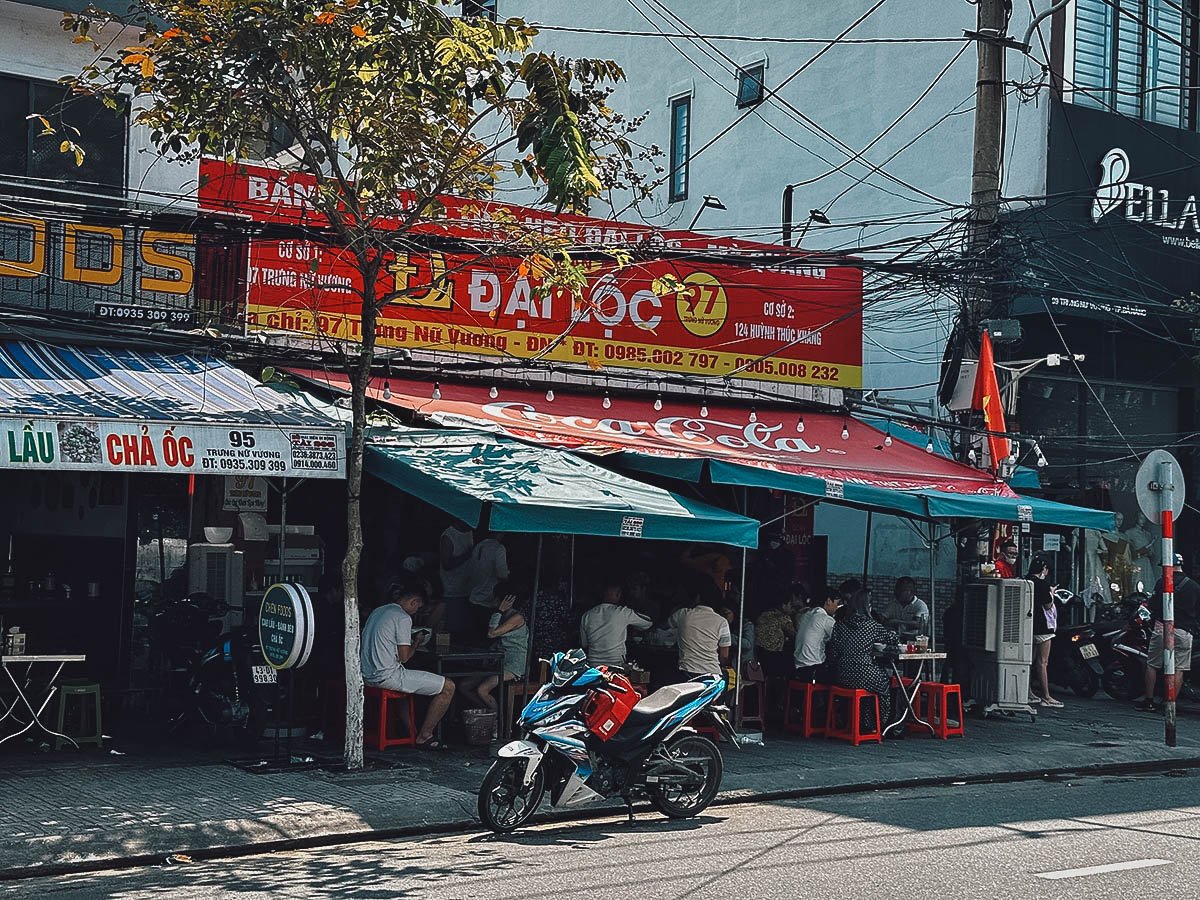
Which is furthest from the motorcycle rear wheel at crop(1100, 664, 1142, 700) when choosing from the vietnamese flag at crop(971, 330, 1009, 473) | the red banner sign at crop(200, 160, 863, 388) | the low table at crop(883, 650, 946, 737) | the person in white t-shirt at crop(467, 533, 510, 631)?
the person in white t-shirt at crop(467, 533, 510, 631)

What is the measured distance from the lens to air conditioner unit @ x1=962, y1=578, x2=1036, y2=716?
16.2m

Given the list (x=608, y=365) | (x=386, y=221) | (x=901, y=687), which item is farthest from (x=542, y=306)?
(x=901, y=687)

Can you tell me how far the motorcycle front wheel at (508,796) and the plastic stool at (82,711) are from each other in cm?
427

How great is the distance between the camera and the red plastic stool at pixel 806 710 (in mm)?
14672

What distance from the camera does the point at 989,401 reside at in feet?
53.2

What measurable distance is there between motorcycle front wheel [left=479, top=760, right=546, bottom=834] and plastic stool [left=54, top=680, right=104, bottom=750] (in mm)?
4269

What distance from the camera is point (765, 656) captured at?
15305 mm

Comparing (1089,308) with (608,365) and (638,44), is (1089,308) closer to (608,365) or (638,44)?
(608,365)

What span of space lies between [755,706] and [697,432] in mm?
3068

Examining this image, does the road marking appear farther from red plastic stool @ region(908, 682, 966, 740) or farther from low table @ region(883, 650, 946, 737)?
red plastic stool @ region(908, 682, 966, 740)

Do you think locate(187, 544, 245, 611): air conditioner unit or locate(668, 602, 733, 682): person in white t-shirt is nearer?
locate(668, 602, 733, 682): person in white t-shirt

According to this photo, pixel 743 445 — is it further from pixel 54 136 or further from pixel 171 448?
pixel 54 136

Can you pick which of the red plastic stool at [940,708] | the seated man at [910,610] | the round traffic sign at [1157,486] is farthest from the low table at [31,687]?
the round traffic sign at [1157,486]

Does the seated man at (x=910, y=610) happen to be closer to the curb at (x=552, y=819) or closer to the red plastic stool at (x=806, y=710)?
the red plastic stool at (x=806, y=710)
